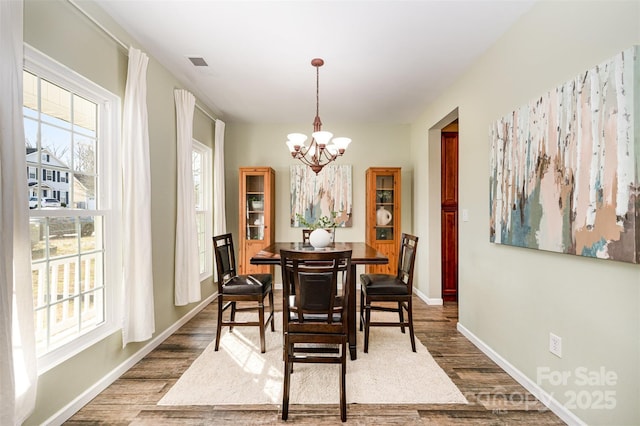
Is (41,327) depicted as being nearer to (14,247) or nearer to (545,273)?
(14,247)

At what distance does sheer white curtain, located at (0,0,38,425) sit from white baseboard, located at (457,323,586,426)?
2851mm

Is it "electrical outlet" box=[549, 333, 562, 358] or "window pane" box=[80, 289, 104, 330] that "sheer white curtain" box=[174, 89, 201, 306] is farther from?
"electrical outlet" box=[549, 333, 562, 358]

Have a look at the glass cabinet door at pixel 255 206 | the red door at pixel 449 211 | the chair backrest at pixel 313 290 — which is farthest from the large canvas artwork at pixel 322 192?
the chair backrest at pixel 313 290

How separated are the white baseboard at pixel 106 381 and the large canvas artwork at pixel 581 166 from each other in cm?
307

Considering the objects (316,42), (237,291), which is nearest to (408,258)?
(237,291)

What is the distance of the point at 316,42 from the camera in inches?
102

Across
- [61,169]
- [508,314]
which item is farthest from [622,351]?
[61,169]

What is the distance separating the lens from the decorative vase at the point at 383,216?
4.71m

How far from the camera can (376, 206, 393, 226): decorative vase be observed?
471cm

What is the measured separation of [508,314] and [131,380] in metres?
2.90

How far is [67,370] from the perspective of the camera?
186 centimetres

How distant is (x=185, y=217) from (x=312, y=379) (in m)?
2.09

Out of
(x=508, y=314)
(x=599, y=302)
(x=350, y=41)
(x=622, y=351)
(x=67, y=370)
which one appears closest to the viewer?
(x=622, y=351)

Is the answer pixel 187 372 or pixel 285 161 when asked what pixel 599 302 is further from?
pixel 285 161
